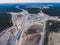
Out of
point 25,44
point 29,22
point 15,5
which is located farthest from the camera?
point 15,5

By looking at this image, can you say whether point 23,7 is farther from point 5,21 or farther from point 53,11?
point 53,11

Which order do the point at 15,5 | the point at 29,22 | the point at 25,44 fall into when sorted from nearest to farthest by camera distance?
the point at 25,44 → the point at 29,22 → the point at 15,5

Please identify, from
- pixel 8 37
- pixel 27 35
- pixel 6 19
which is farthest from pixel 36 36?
pixel 6 19

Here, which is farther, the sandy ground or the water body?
the water body

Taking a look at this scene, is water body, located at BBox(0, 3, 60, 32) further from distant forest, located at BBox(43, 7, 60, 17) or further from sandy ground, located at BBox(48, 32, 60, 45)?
sandy ground, located at BBox(48, 32, 60, 45)

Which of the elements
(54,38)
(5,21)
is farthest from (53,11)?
(5,21)

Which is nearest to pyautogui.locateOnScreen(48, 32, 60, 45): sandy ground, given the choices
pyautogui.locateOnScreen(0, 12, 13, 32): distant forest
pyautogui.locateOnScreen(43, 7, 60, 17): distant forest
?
pyautogui.locateOnScreen(43, 7, 60, 17): distant forest

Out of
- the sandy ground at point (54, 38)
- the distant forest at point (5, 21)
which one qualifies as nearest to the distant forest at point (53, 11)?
the sandy ground at point (54, 38)

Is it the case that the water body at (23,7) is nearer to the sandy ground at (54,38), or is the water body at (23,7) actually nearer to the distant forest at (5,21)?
the distant forest at (5,21)

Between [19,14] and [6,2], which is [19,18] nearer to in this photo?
[19,14]

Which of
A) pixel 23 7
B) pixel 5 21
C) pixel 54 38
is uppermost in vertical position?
pixel 23 7

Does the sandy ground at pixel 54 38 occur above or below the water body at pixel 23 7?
below
